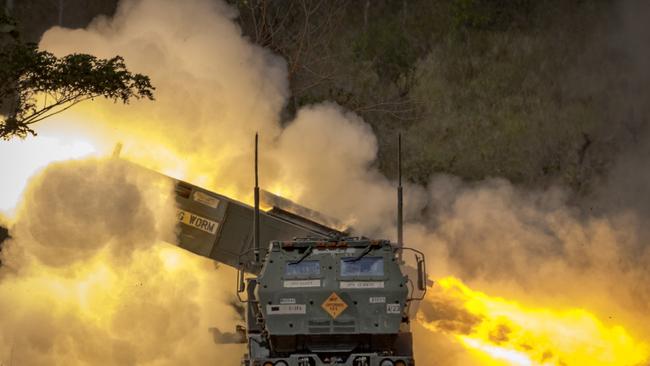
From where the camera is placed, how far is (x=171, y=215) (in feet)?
84.6

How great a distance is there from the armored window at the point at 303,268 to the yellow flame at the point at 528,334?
4.58 m

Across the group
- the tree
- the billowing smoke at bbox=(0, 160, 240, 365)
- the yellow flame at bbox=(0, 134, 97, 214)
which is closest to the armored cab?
the billowing smoke at bbox=(0, 160, 240, 365)

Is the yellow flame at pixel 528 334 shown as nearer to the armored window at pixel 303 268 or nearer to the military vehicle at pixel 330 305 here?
the military vehicle at pixel 330 305

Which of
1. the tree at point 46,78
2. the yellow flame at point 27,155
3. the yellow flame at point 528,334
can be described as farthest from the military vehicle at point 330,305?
the yellow flame at point 27,155

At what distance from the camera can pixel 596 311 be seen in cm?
2845

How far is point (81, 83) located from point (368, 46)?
24.8m

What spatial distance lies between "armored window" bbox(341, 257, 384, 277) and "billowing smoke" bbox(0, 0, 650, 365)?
421 centimetres

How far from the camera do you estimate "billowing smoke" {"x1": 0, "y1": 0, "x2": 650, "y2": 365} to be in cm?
2491

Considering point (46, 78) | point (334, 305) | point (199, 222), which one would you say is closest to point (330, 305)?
point (334, 305)

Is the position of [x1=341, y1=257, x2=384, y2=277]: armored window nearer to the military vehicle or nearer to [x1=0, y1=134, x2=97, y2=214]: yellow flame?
the military vehicle

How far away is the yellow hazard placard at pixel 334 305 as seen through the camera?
66.8 ft

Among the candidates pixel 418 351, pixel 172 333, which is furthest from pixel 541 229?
pixel 172 333

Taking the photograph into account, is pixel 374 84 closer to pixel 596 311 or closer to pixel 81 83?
pixel 596 311

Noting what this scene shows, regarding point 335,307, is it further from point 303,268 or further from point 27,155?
point 27,155
